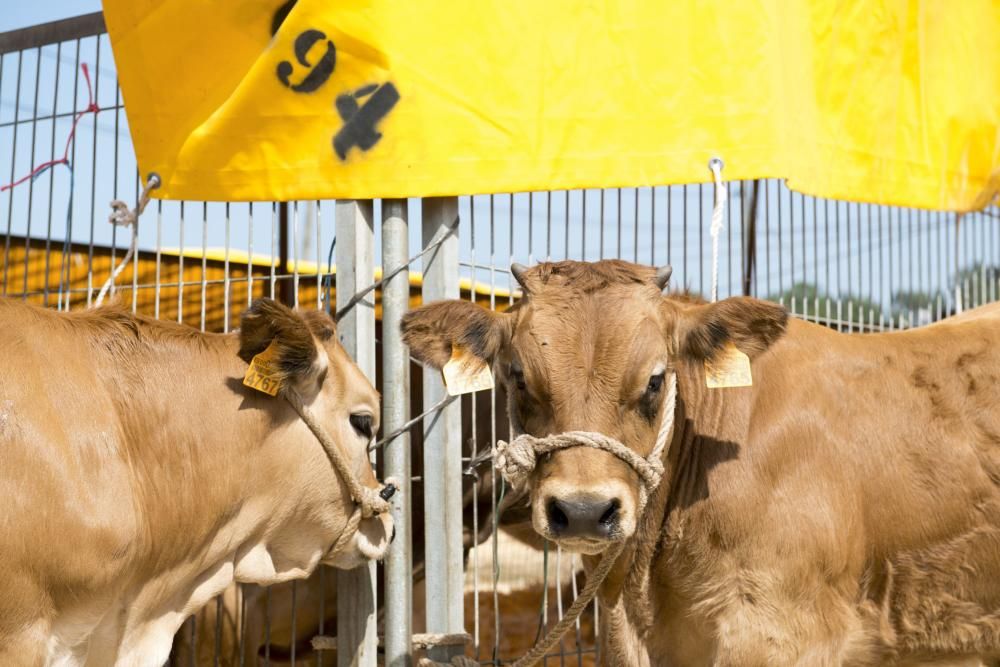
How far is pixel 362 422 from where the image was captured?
16.4 feet

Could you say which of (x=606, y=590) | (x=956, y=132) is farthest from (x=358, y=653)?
(x=956, y=132)

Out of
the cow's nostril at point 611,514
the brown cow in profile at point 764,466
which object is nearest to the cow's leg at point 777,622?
the brown cow in profile at point 764,466

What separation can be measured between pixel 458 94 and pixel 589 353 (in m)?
1.53

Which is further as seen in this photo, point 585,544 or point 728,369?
point 728,369

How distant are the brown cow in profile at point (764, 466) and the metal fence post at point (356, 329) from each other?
2.61ft

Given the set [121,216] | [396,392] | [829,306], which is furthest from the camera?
[829,306]

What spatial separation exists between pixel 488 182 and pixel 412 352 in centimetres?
88

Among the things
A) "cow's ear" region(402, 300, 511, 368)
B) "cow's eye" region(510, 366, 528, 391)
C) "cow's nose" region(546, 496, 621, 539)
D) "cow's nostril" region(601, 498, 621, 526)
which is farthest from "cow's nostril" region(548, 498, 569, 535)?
"cow's ear" region(402, 300, 511, 368)

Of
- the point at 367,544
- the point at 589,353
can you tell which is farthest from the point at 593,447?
the point at 367,544

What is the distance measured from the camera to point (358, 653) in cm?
515

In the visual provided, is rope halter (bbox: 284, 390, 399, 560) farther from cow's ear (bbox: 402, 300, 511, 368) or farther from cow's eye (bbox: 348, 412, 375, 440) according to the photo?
cow's ear (bbox: 402, 300, 511, 368)

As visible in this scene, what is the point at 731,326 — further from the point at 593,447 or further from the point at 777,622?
the point at 777,622

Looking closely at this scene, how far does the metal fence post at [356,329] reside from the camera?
5.20m

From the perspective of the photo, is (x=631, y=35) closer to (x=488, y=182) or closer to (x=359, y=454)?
(x=488, y=182)
